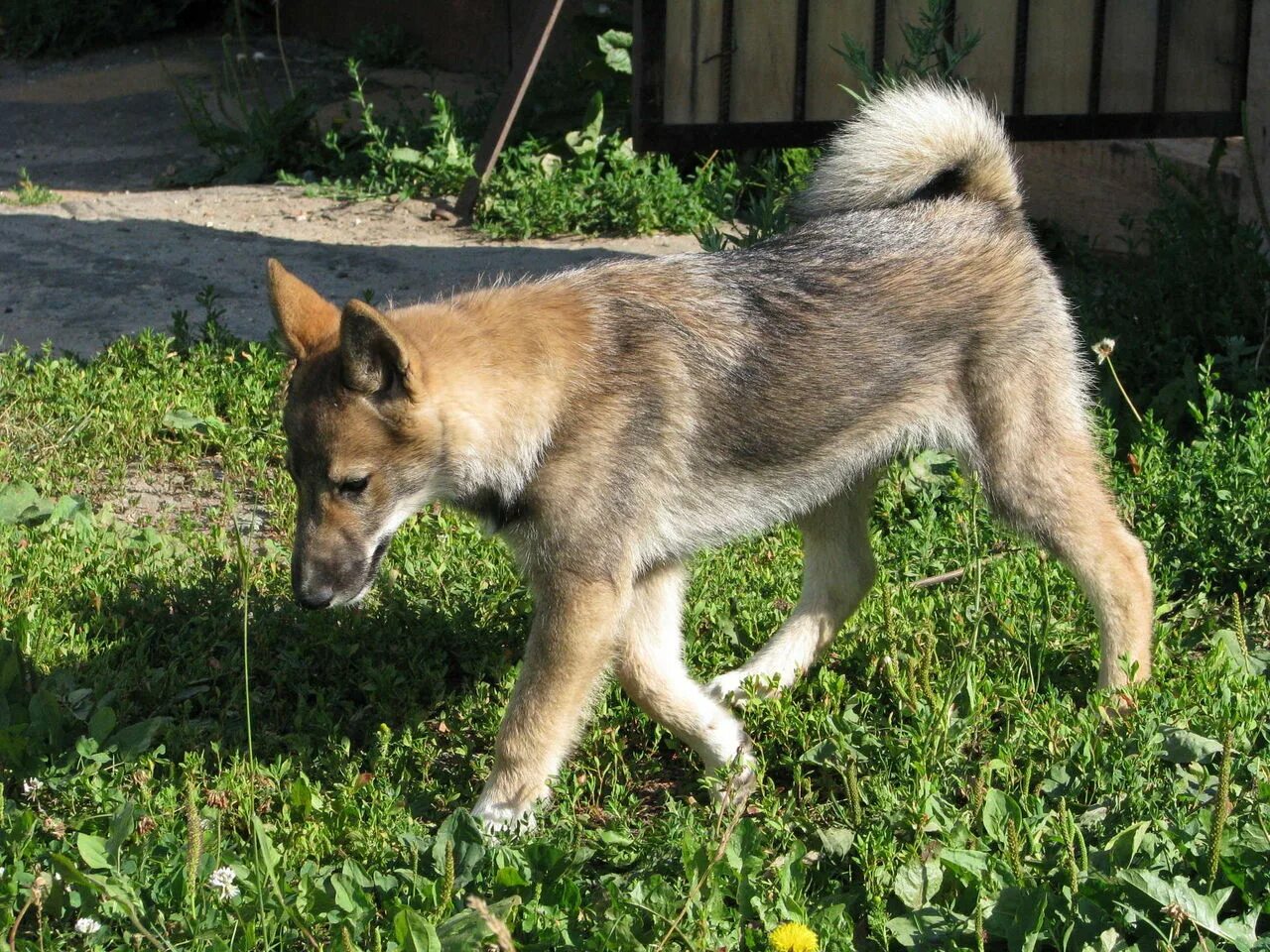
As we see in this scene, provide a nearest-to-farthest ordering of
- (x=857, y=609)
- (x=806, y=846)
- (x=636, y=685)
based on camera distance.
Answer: (x=806, y=846) → (x=636, y=685) → (x=857, y=609)

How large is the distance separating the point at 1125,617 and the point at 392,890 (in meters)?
2.09

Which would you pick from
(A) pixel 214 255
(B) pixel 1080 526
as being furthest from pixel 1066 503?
(A) pixel 214 255

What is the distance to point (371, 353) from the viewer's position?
3.16 metres

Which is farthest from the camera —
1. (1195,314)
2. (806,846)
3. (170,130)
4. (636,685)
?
(170,130)

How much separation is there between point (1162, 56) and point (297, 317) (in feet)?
12.7

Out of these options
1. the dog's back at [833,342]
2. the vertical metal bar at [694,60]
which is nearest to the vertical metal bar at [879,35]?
the vertical metal bar at [694,60]

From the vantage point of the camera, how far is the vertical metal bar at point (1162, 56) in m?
5.70

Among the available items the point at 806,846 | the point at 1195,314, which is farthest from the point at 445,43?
the point at 806,846

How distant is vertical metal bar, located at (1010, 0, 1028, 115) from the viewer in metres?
5.79

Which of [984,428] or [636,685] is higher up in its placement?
[984,428]

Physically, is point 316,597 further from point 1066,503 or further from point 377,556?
point 1066,503

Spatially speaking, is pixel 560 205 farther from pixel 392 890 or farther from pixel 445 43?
pixel 392 890

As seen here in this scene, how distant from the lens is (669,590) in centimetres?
384

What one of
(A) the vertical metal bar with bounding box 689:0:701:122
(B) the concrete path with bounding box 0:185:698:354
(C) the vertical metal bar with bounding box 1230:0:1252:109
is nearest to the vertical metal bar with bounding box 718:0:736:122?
(A) the vertical metal bar with bounding box 689:0:701:122
